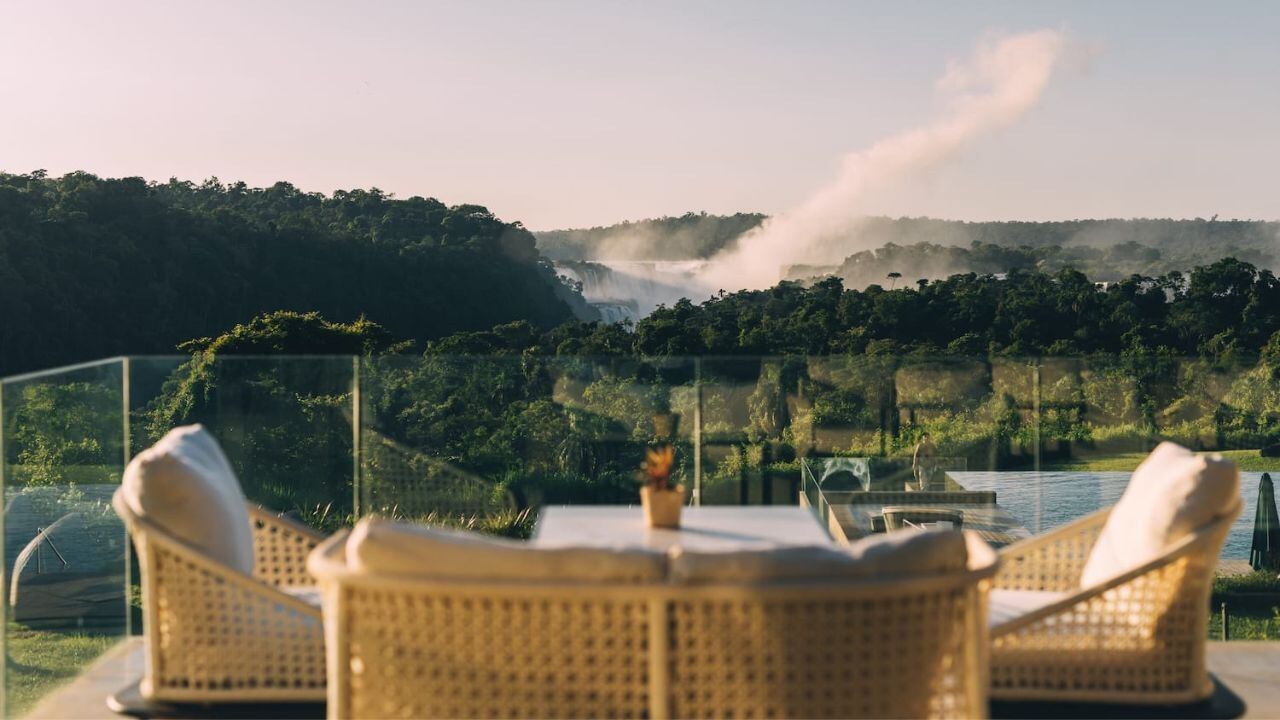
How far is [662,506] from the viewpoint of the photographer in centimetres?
383

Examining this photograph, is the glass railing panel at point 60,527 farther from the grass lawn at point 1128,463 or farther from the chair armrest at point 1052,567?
the grass lawn at point 1128,463

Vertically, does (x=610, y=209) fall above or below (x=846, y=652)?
above

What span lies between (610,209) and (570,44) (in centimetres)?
1390

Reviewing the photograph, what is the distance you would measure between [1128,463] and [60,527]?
436 centimetres

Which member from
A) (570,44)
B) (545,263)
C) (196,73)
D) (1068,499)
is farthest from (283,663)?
(545,263)

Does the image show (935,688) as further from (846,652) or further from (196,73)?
(196,73)

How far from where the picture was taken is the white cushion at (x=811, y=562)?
2271 millimetres

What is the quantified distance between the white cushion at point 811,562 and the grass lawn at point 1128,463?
13.1ft

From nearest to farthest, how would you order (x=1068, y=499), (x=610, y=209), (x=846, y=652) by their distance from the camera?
(x=846, y=652) < (x=1068, y=499) < (x=610, y=209)

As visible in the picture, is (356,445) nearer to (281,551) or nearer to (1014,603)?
(281,551)

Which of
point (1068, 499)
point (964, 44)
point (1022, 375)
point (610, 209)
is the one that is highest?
point (964, 44)

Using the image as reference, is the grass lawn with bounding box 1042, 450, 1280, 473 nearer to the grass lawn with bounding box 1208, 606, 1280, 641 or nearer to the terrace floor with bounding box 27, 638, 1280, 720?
the grass lawn with bounding box 1208, 606, 1280, 641

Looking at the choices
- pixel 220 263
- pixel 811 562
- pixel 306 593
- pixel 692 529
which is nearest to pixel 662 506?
pixel 692 529

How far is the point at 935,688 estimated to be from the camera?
242 cm
